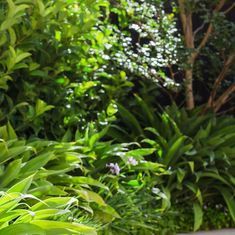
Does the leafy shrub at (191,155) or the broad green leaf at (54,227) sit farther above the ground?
the broad green leaf at (54,227)

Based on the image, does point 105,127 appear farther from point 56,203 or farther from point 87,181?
point 56,203

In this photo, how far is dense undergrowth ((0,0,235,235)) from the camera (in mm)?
3664

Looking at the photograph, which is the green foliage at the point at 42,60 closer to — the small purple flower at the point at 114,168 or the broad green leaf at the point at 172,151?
the small purple flower at the point at 114,168

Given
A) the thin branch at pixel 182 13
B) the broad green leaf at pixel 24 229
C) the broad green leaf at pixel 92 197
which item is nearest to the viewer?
the broad green leaf at pixel 24 229

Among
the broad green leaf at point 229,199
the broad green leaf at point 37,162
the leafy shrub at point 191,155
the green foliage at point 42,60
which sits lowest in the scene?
the broad green leaf at point 229,199

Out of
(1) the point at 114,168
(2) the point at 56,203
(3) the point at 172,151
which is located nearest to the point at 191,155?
(3) the point at 172,151

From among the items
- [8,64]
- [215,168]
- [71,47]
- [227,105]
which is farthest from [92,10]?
[227,105]

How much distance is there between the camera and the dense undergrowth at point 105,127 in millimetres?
3664

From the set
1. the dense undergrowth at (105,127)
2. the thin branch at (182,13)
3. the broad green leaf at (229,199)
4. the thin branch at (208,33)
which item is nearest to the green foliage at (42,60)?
the dense undergrowth at (105,127)

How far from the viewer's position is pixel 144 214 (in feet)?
13.4

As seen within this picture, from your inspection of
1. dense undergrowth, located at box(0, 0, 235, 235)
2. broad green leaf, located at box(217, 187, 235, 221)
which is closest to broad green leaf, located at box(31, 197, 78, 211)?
dense undergrowth, located at box(0, 0, 235, 235)

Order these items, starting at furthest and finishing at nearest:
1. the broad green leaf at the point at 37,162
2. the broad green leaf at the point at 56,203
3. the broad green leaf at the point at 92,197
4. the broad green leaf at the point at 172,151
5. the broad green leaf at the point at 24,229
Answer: the broad green leaf at the point at 172,151 → the broad green leaf at the point at 92,197 → the broad green leaf at the point at 37,162 → the broad green leaf at the point at 56,203 → the broad green leaf at the point at 24,229

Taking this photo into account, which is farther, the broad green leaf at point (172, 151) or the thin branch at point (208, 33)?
the thin branch at point (208, 33)

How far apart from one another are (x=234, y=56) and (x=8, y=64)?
2.44 m
